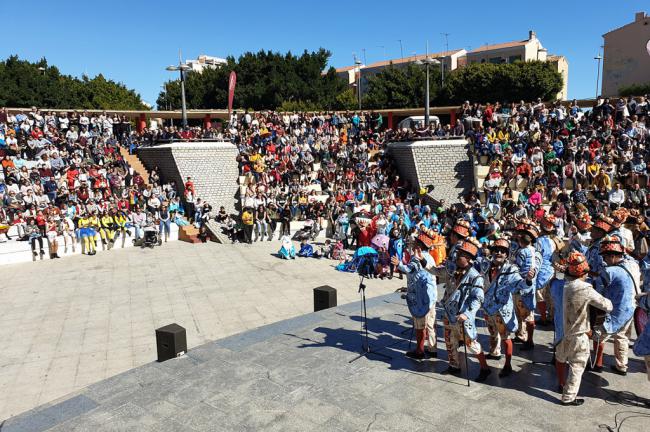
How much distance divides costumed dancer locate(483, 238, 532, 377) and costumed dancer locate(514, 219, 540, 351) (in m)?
0.28

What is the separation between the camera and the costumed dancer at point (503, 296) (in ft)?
19.2

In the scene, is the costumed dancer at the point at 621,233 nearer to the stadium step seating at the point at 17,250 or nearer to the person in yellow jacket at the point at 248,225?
the person in yellow jacket at the point at 248,225

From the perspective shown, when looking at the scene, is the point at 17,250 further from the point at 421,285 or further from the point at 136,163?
the point at 421,285

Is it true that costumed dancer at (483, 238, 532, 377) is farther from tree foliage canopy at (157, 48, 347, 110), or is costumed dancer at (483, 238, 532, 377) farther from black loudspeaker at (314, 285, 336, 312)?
tree foliage canopy at (157, 48, 347, 110)

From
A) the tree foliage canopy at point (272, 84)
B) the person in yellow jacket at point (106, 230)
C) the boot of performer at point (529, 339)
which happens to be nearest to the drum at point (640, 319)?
the boot of performer at point (529, 339)

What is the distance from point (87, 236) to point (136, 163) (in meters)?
6.89

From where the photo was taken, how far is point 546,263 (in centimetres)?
725

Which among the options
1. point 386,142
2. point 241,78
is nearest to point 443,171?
point 386,142

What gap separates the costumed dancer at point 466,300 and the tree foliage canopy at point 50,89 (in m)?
49.6

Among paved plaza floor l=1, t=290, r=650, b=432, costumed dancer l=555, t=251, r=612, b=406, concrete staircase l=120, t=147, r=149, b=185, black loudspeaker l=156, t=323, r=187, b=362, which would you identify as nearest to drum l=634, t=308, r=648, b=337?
costumed dancer l=555, t=251, r=612, b=406

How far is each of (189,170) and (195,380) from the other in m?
14.9

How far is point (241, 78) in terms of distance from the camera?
2180 inches

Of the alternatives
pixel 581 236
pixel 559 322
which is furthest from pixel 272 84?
pixel 559 322

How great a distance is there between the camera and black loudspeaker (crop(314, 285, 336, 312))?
923 centimetres
